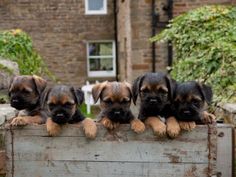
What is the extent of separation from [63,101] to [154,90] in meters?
0.74

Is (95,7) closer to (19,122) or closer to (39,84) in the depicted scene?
(39,84)

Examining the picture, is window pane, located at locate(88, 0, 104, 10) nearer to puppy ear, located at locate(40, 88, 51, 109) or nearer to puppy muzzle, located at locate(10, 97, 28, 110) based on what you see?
puppy muzzle, located at locate(10, 97, 28, 110)

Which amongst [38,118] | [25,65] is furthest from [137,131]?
[25,65]

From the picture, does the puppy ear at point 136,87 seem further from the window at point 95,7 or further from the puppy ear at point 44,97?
the window at point 95,7

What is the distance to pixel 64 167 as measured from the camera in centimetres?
415

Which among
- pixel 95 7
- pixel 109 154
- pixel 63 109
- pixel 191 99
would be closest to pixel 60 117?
pixel 63 109

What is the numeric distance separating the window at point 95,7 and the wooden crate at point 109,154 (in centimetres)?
1610

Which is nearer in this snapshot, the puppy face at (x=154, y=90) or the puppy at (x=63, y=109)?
the puppy at (x=63, y=109)

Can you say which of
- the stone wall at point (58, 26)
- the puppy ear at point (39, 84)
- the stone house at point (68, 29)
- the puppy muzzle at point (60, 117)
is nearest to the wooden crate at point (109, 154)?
the puppy muzzle at point (60, 117)

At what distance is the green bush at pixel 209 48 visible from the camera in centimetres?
658

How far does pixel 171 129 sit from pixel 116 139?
41 cm

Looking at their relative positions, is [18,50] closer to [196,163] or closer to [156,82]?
[156,82]

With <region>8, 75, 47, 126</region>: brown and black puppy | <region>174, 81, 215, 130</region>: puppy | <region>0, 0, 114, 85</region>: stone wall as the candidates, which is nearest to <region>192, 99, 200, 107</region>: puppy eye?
<region>174, 81, 215, 130</region>: puppy

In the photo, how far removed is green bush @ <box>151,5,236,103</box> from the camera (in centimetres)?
658
